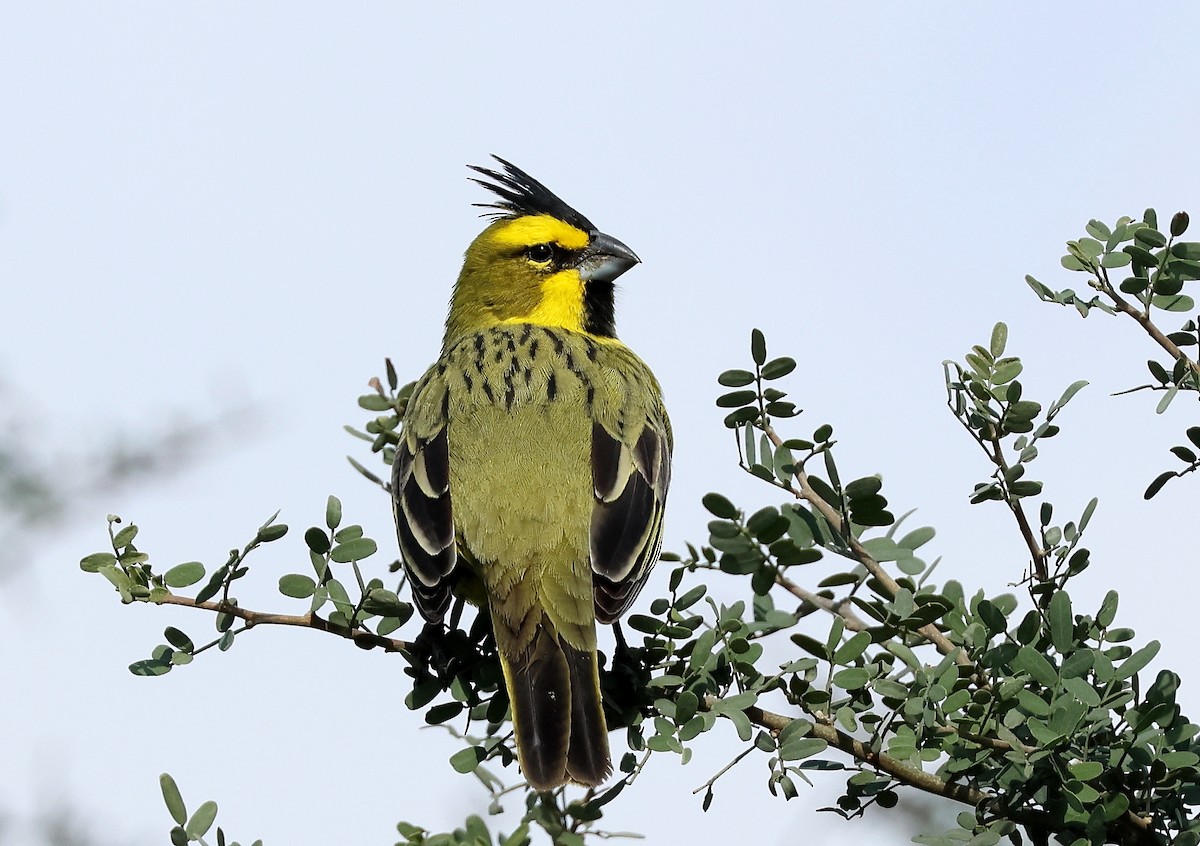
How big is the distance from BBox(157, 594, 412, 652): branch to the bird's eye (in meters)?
2.73

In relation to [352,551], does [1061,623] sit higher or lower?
lower

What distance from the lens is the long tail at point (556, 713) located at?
3246mm

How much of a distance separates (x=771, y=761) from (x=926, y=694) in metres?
0.33

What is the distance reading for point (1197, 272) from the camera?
2.89 m

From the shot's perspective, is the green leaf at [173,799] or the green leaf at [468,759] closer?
the green leaf at [173,799]

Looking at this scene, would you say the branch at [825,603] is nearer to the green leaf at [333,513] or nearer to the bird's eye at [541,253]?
the green leaf at [333,513]

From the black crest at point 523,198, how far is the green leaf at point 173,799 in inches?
148

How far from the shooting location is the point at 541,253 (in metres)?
5.88

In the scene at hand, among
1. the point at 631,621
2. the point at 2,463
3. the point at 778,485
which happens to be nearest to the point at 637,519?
the point at 631,621

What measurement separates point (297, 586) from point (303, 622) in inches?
3.9

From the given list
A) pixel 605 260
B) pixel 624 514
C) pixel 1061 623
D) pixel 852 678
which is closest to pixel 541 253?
pixel 605 260

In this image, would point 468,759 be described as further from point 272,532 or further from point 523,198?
point 523,198

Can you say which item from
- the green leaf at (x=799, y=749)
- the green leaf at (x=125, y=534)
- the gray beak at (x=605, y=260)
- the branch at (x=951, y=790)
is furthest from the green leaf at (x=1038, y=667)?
the gray beak at (x=605, y=260)

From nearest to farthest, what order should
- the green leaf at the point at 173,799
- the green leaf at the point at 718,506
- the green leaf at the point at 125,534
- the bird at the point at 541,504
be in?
1. the green leaf at the point at 173,799
2. the green leaf at the point at 718,506
3. the green leaf at the point at 125,534
4. the bird at the point at 541,504
